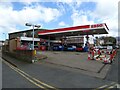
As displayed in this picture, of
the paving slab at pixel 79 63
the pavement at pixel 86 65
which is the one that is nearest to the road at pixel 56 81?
the pavement at pixel 86 65

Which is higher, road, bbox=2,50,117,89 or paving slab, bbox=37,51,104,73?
paving slab, bbox=37,51,104,73

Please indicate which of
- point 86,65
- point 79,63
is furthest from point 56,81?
point 79,63

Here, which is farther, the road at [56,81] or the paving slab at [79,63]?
the paving slab at [79,63]

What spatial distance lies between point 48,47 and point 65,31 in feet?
43.5

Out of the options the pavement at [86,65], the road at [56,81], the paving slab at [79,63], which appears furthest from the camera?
the paving slab at [79,63]

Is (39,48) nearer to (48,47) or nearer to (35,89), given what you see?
(48,47)

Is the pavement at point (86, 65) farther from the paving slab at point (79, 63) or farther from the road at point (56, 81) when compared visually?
the road at point (56, 81)

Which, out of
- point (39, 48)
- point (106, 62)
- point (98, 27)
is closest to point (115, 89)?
point (106, 62)

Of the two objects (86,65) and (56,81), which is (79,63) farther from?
(56,81)

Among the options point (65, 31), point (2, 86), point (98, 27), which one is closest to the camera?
point (2, 86)

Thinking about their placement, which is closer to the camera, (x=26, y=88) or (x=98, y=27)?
(x=26, y=88)

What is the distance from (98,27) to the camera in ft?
97.7

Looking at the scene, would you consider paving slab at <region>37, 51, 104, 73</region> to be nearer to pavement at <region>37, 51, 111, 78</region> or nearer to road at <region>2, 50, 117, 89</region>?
pavement at <region>37, 51, 111, 78</region>

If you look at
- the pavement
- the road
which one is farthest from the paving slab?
the road
